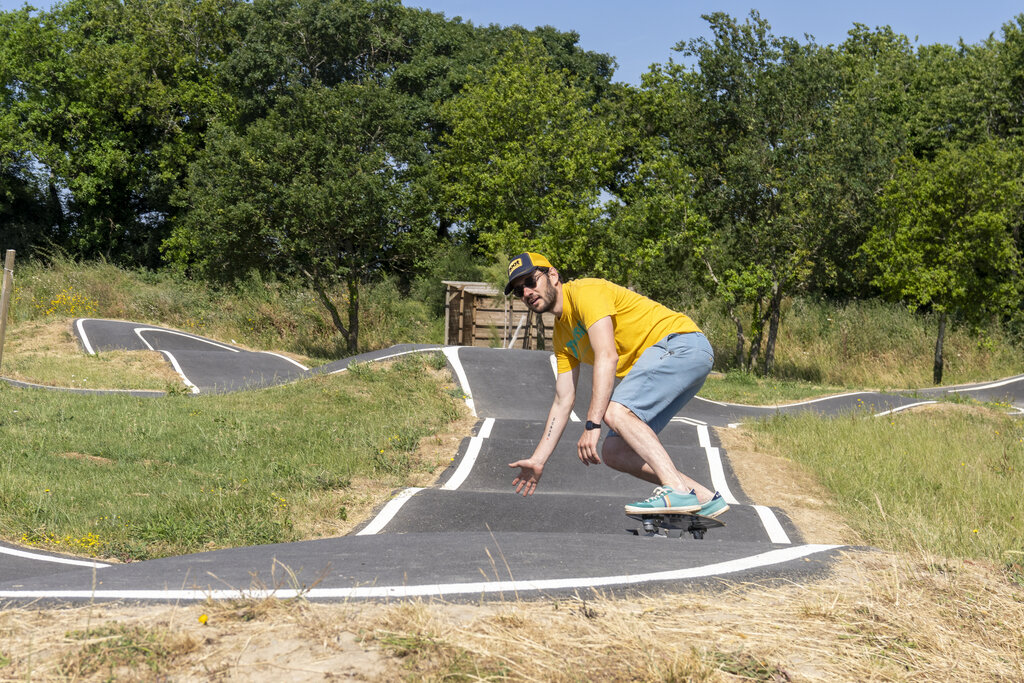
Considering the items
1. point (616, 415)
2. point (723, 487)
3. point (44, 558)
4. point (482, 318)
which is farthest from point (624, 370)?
point (482, 318)

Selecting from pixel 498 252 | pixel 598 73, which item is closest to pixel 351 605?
pixel 498 252

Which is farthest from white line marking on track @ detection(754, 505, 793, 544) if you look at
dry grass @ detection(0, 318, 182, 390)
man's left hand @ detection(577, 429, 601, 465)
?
dry grass @ detection(0, 318, 182, 390)

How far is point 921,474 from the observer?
9586 millimetres

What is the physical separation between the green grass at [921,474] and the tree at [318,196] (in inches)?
714

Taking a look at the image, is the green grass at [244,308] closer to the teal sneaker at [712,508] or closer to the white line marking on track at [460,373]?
the white line marking on track at [460,373]

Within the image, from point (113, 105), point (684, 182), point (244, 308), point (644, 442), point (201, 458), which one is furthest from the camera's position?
point (113, 105)

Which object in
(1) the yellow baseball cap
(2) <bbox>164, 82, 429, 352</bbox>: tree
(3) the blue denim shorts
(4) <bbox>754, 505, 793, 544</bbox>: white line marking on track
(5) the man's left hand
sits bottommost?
(4) <bbox>754, 505, 793, 544</bbox>: white line marking on track

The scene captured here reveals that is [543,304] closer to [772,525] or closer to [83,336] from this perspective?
[772,525]

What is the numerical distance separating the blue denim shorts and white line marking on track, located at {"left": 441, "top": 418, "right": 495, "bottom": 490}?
4355 millimetres

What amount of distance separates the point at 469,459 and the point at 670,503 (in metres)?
5.75

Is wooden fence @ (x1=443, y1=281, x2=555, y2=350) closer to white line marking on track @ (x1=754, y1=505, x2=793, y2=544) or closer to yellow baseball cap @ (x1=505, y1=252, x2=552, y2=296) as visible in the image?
white line marking on track @ (x1=754, y1=505, x2=793, y2=544)

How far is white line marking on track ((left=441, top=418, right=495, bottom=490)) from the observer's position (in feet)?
32.1

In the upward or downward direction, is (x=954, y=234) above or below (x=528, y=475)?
above

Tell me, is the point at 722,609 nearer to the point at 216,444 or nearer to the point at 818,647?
the point at 818,647
